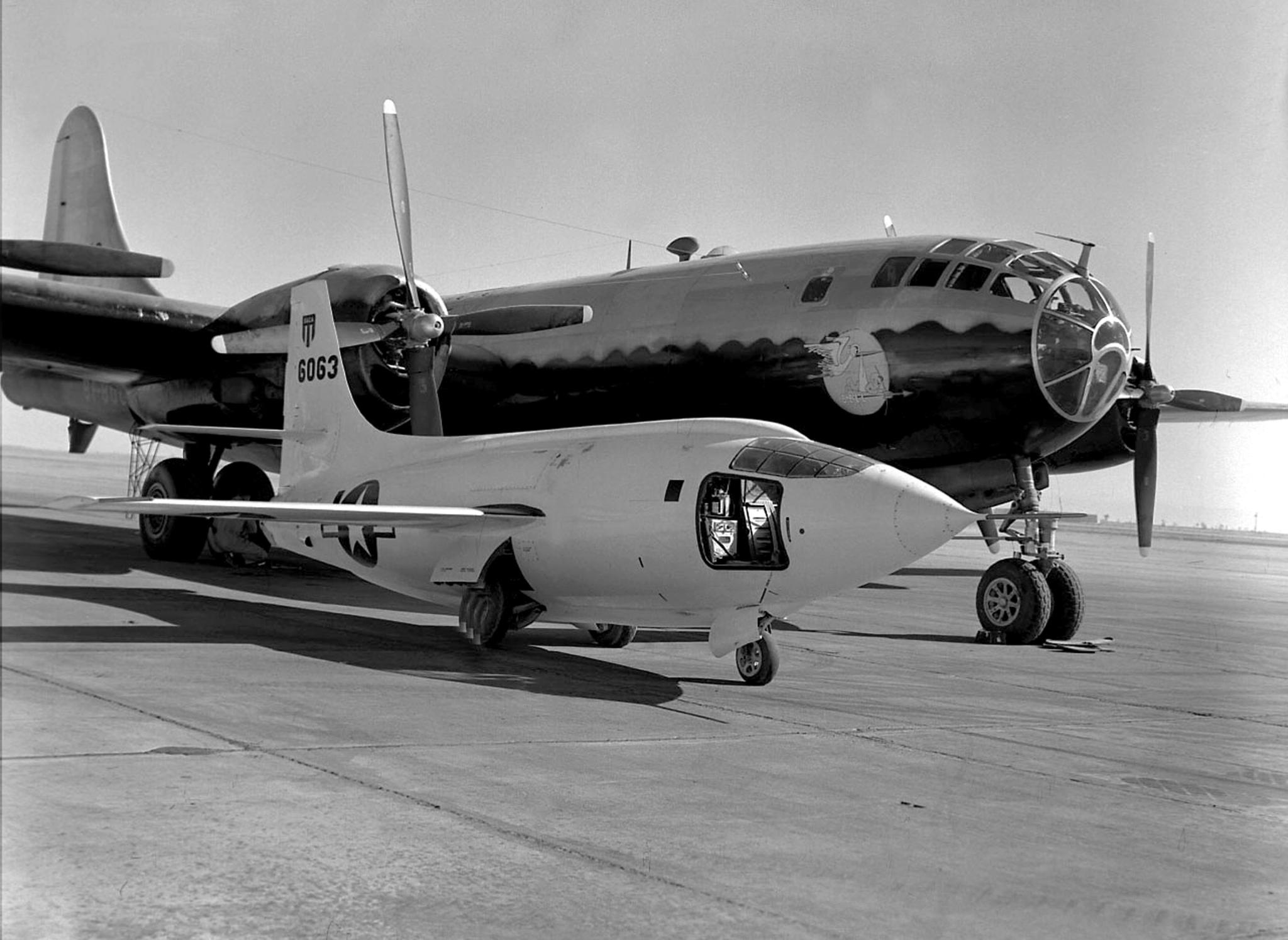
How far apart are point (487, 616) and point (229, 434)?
10.4ft

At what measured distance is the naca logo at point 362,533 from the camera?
1212 centimetres

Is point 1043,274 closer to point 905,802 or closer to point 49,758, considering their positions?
point 905,802

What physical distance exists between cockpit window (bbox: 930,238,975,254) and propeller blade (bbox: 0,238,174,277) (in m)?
11.6

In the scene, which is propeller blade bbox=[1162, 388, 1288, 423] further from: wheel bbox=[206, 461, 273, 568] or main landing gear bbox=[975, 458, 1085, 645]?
wheel bbox=[206, 461, 273, 568]

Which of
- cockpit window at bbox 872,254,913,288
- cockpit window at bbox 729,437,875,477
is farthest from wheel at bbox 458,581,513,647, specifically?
cockpit window at bbox 872,254,913,288

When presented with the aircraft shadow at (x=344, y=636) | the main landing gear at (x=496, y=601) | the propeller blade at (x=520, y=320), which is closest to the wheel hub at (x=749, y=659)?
the aircraft shadow at (x=344, y=636)

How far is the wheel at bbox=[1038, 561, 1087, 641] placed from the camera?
14305 mm

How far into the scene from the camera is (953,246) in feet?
45.6

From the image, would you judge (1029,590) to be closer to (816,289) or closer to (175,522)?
(816,289)

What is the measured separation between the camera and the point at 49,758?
5078 millimetres

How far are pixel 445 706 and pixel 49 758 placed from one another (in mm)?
3313

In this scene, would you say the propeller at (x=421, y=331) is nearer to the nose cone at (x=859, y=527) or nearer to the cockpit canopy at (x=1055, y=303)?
the cockpit canopy at (x=1055, y=303)

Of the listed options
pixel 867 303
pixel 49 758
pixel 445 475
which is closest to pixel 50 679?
pixel 49 758

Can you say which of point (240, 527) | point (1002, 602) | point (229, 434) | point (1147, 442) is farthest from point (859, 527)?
point (240, 527)
